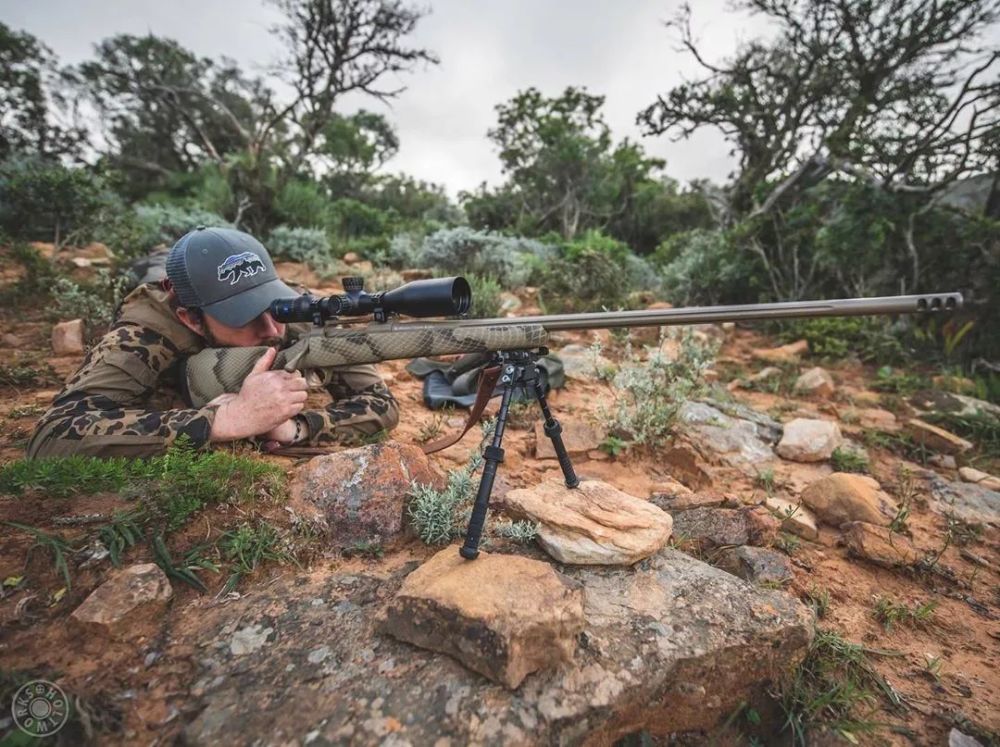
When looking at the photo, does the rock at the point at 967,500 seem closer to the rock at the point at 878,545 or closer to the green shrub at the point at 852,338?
the rock at the point at 878,545

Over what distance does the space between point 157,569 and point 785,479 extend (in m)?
3.65

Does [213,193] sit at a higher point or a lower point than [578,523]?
higher

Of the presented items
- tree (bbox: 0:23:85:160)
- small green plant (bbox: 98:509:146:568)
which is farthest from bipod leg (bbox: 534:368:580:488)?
tree (bbox: 0:23:85:160)

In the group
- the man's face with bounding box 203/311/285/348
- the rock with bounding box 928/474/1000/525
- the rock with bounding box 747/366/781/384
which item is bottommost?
the rock with bounding box 928/474/1000/525

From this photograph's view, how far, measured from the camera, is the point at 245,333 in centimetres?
262

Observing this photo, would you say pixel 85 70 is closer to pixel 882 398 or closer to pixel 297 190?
pixel 297 190

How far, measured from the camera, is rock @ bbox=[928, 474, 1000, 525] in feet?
9.71

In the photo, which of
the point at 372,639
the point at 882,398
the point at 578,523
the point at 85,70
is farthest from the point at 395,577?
the point at 85,70

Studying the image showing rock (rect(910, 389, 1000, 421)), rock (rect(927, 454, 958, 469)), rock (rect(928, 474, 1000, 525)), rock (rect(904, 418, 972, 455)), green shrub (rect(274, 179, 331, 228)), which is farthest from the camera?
green shrub (rect(274, 179, 331, 228))

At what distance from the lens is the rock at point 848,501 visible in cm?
265

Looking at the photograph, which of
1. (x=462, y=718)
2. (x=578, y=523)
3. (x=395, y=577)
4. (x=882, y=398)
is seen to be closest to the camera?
(x=462, y=718)

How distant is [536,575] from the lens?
5.46 feet

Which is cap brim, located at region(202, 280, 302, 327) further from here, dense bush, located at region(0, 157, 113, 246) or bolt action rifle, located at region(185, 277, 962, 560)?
dense bush, located at region(0, 157, 113, 246)

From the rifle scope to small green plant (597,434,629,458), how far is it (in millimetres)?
1710
